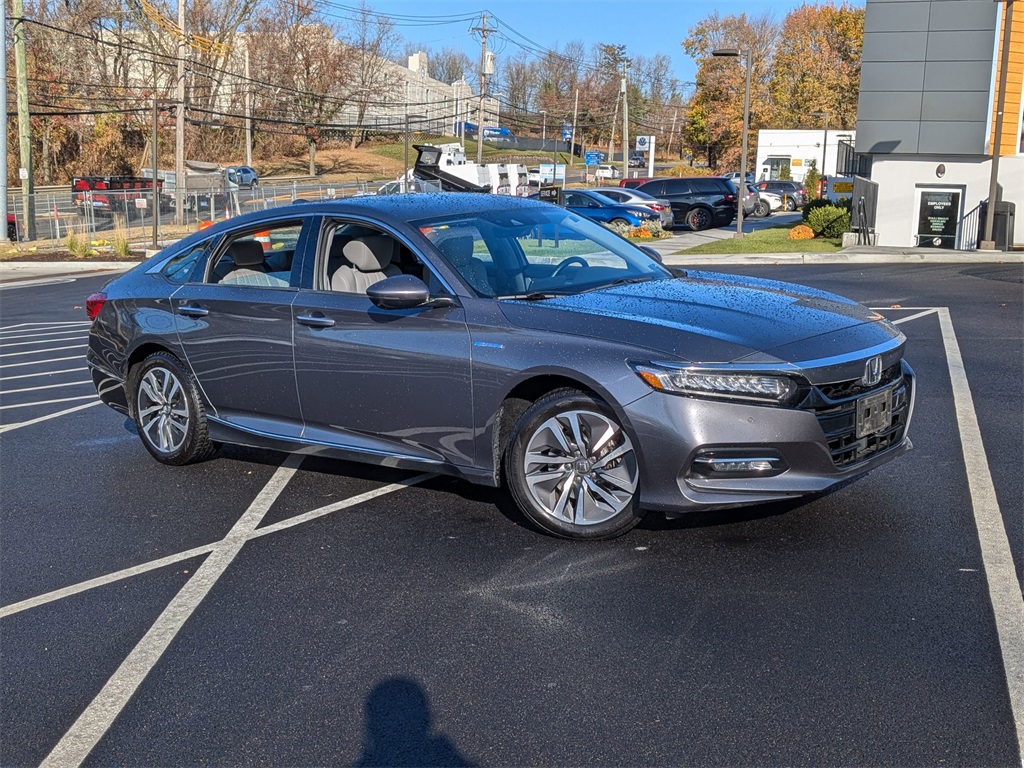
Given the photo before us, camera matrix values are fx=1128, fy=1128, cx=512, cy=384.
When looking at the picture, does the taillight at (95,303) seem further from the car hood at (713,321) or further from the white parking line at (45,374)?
the white parking line at (45,374)

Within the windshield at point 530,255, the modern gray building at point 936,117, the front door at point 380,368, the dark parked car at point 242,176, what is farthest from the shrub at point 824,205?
the dark parked car at point 242,176

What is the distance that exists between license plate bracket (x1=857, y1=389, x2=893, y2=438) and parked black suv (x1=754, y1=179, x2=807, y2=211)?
4522 cm

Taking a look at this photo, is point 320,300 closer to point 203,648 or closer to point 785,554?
point 203,648

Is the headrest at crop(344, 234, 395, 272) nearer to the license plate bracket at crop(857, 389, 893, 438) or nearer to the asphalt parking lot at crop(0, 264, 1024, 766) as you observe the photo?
the asphalt parking lot at crop(0, 264, 1024, 766)

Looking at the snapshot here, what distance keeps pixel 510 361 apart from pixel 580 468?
613 mm

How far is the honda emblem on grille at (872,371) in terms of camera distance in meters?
5.15

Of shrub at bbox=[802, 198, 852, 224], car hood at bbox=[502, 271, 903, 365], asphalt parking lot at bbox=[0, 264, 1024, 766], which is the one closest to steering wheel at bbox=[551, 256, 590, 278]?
car hood at bbox=[502, 271, 903, 365]

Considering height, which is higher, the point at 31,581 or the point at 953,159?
the point at 953,159

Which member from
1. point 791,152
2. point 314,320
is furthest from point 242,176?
point 314,320

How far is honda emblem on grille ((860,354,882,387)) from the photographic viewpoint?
515 cm

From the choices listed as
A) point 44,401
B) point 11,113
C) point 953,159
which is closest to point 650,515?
point 44,401

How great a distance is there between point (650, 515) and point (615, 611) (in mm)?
1273

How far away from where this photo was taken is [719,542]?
5305 millimetres

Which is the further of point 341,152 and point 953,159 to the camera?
point 341,152
